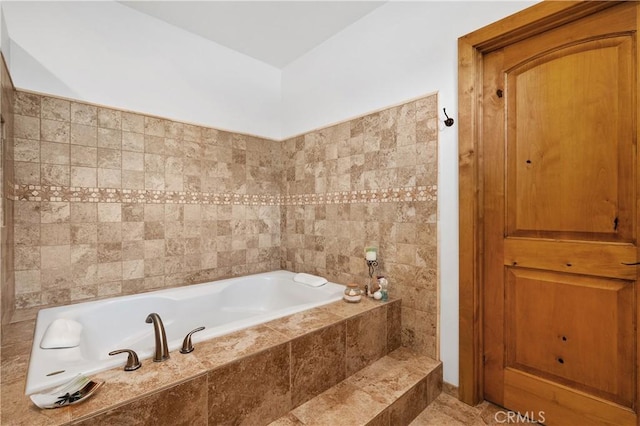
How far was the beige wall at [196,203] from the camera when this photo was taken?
5.88 feet

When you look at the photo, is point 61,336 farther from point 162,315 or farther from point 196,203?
point 196,203

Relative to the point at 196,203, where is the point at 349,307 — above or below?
below

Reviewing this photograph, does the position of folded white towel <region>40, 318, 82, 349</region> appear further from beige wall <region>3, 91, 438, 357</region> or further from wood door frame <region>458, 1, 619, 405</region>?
wood door frame <region>458, 1, 619, 405</region>

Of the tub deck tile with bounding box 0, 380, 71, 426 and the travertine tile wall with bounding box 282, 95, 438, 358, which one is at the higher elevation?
the travertine tile wall with bounding box 282, 95, 438, 358

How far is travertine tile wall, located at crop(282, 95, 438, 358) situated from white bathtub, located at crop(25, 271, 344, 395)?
0.38 m

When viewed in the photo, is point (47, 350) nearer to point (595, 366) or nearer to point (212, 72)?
point (212, 72)

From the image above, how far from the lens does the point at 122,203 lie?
207cm

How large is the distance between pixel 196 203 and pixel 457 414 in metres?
2.34

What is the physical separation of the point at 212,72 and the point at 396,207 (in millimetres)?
2045

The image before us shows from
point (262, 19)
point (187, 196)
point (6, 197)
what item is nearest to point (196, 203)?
point (187, 196)

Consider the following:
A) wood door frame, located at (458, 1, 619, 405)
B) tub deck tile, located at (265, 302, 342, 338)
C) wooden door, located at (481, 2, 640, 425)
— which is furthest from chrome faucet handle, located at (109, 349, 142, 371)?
wooden door, located at (481, 2, 640, 425)

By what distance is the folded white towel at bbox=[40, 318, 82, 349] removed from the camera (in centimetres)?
127

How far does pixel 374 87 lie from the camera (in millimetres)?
2139

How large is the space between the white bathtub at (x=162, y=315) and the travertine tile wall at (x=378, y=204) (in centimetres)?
38
